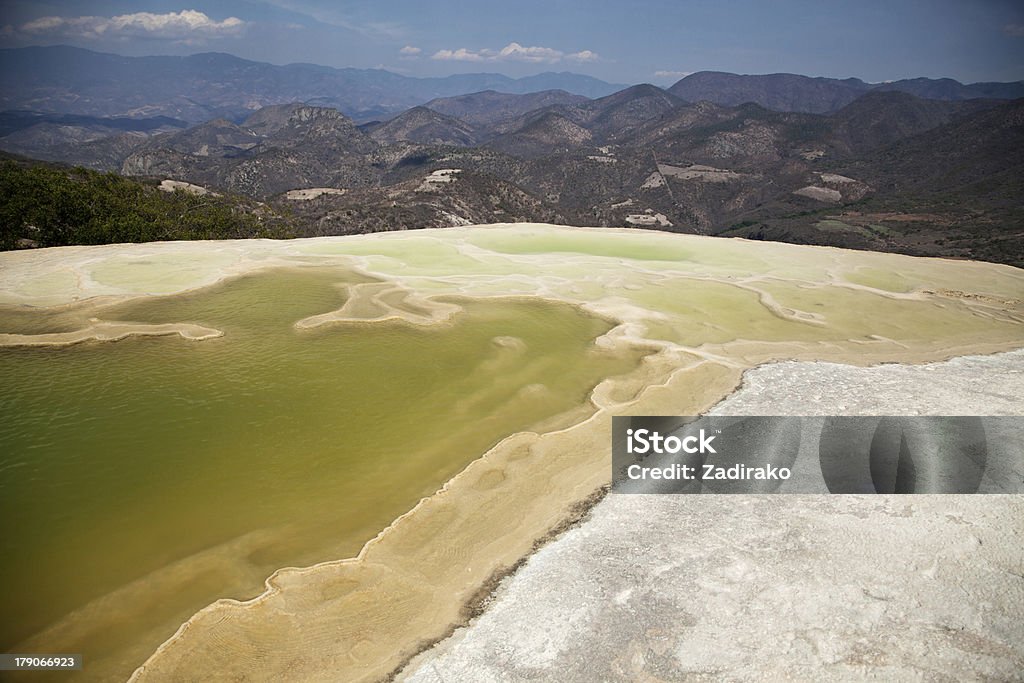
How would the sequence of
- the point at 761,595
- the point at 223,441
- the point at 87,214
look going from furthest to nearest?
the point at 87,214, the point at 223,441, the point at 761,595

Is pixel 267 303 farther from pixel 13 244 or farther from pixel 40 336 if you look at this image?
pixel 13 244

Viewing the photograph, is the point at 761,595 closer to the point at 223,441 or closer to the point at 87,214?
the point at 223,441

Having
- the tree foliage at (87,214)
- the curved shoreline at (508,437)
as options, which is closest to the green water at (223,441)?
the curved shoreline at (508,437)

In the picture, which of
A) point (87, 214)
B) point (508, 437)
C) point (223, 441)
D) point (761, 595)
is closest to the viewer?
point (761, 595)

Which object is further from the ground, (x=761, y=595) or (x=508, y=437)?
(x=508, y=437)

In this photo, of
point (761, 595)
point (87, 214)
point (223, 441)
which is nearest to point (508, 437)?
point (761, 595)

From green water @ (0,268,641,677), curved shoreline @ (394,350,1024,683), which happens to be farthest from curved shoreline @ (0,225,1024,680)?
curved shoreline @ (394,350,1024,683)
